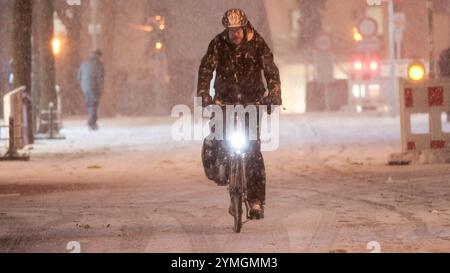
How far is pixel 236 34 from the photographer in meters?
9.67

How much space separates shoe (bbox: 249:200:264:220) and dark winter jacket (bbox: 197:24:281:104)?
0.98 metres

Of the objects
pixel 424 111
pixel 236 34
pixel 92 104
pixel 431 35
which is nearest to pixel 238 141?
pixel 236 34

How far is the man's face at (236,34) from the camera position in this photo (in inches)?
380

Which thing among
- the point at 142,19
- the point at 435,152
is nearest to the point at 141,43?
the point at 142,19

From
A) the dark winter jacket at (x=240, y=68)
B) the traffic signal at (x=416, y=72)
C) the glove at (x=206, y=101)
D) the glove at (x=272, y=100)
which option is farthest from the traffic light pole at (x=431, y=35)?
the glove at (x=206, y=101)

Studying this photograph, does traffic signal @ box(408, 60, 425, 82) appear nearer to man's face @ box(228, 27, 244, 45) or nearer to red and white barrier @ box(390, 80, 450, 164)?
red and white barrier @ box(390, 80, 450, 164)

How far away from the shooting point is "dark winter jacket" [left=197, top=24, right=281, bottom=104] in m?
9.73

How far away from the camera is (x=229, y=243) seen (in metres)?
8.79

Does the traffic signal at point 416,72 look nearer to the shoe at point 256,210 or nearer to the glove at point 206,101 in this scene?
the shoe at point 256,210

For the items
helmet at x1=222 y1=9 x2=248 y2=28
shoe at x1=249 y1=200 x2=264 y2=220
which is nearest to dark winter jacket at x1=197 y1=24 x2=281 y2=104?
helmet at x1=222 y1=9 x2=248 y2=28
